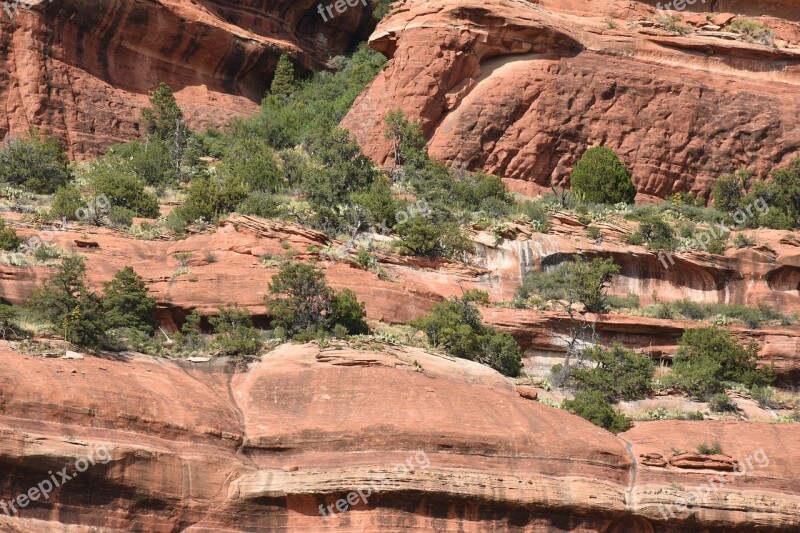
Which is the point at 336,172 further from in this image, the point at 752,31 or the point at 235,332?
the point at 752,31

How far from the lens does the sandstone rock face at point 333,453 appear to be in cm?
2595

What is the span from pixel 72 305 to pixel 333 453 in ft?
22.3

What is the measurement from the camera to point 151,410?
27.0m

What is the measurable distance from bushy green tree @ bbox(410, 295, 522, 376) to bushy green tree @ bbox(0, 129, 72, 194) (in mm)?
14073

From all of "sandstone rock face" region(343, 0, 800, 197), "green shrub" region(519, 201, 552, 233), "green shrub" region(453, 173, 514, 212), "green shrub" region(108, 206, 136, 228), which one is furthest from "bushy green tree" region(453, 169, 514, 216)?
"green shrub" region(108, 206, 136, 228)

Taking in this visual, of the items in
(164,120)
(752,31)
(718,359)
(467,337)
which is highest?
(752,31)

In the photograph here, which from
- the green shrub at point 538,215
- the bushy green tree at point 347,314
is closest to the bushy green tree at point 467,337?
the bushy green tree at point 347,314

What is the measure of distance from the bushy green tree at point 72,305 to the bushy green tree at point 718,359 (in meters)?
14.0

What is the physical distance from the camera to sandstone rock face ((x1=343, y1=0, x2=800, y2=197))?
165 feet

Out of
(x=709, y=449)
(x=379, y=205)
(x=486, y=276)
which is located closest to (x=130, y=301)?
(x=379, y=205)

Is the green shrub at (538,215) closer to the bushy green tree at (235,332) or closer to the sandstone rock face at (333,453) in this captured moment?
the bushy green tree at (235,332)

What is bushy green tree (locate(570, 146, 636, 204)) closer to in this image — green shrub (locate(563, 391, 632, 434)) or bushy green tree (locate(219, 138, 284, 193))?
bushy green tree (locate(219, 138, 284, 193))

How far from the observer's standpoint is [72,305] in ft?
102

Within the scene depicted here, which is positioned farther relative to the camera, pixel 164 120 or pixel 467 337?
pixel 164 120
